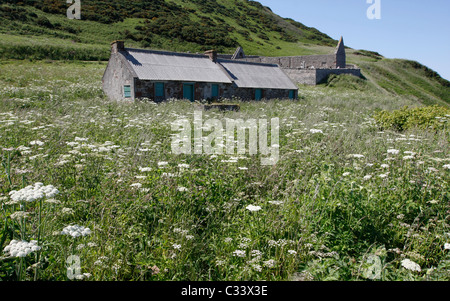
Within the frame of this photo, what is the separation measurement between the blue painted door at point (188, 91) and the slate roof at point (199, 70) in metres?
0.58

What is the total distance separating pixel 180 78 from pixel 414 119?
16210mm

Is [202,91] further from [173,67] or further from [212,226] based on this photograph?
[212,226]

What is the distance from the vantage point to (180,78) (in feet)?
74.6

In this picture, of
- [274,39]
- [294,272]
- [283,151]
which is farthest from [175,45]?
[294,272]

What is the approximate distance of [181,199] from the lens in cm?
436

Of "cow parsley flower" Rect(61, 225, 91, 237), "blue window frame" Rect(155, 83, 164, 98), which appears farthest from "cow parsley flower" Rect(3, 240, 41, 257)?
"blue window frame" Rect(155, 83, 164, 98)

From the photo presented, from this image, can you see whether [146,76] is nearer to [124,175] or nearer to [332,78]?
[124,175]

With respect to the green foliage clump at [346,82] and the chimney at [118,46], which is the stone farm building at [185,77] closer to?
the chimney at [118,46]

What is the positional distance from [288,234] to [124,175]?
267 cm

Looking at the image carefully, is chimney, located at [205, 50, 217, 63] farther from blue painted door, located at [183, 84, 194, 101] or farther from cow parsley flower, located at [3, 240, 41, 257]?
cow parsley flower, located at [3, 240, 41, 257]

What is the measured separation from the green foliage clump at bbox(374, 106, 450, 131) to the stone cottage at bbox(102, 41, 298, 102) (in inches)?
579

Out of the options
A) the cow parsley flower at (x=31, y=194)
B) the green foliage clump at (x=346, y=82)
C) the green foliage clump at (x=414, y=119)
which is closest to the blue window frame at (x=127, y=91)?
the green foliage clump at (x=414, y=119)

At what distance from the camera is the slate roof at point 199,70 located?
22.1 m

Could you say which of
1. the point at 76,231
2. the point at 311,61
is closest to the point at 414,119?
the point at 76,231
